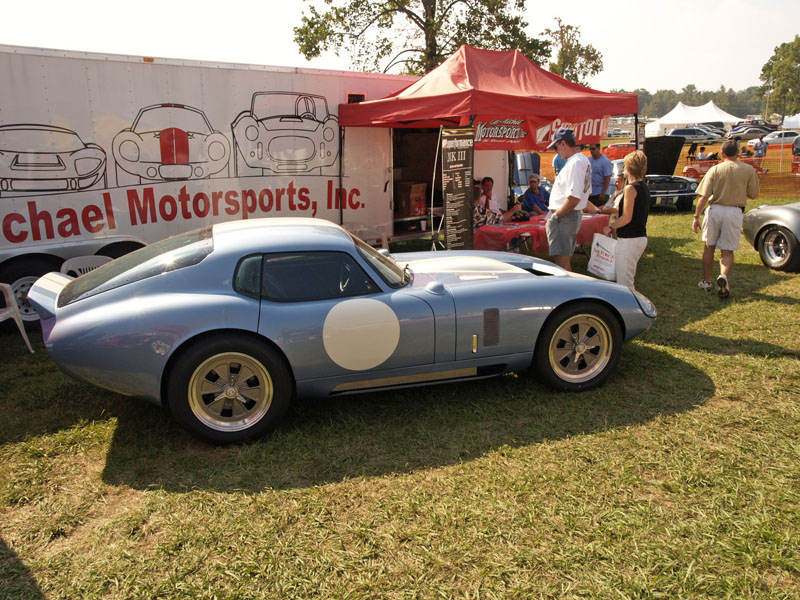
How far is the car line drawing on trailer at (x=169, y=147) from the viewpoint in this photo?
6.58 metres

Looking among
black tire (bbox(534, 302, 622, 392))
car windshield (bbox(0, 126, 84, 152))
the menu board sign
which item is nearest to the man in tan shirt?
the menu board sign

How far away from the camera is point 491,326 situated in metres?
3.93

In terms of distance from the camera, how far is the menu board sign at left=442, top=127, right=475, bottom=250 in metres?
6.66

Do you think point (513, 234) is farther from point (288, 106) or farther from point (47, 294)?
point (47, 294)

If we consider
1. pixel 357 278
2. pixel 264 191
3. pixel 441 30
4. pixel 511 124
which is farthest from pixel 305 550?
pixel 441 30

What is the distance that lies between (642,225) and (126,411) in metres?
4.96

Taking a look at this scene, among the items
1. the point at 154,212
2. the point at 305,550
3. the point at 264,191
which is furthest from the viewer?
the point at 264,191

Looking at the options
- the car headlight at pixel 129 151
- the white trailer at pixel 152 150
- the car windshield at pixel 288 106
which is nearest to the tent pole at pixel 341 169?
the white trailer at pixel 152 150

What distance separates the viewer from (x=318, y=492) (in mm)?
3115

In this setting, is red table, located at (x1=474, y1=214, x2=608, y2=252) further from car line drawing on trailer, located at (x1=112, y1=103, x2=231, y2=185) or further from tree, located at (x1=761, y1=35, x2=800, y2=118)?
tree, located at (x1=761, y1=35, x2=800, y2=118)

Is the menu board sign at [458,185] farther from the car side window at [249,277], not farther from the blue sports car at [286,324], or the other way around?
the car side window at [249,277]

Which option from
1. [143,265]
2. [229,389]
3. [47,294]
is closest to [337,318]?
[229,389]

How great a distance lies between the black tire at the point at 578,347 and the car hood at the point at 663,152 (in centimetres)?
1437

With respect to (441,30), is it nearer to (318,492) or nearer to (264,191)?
(264,191)
